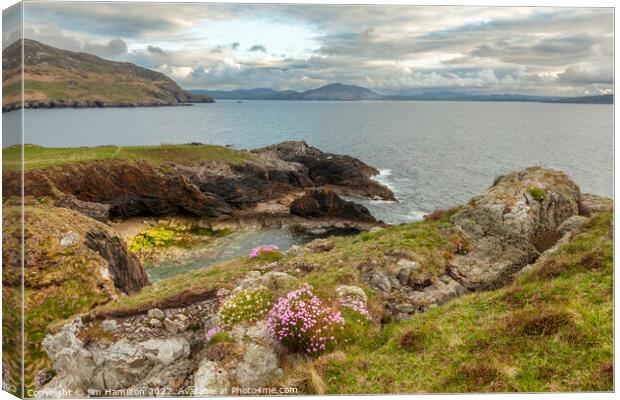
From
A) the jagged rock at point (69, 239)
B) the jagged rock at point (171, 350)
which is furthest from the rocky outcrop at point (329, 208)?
the jagged rock at point (171, 350)

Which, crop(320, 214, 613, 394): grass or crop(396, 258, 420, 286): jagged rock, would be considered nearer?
crop(320, 214, 613, 394): grass

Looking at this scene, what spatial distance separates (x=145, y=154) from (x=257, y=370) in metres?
15.6

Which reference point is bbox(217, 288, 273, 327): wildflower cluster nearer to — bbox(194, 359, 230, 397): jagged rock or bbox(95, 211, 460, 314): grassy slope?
bbox(194, 359, 230, 397): jagged rock

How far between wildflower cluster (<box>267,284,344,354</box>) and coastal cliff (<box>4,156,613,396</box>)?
5 cm

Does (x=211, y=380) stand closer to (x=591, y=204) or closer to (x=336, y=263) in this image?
(x=336, y=263)

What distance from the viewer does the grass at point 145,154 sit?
19.0 m

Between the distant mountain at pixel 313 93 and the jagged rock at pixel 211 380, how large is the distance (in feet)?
35.4

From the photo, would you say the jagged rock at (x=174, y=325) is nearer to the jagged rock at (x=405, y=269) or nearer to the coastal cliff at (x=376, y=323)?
the coastal cliff at (x=376, y=323)

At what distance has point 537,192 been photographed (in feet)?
58.5

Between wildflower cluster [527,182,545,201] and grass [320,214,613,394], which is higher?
wildflower cluster [527,182,545,201]

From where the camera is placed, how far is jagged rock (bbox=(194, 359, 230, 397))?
10.9 meters

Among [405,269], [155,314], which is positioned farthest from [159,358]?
[405,269]

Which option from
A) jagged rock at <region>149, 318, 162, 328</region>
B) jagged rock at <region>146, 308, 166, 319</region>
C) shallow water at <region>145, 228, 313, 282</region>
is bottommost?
shallow water at <region>145, 228, 313, 282</region>

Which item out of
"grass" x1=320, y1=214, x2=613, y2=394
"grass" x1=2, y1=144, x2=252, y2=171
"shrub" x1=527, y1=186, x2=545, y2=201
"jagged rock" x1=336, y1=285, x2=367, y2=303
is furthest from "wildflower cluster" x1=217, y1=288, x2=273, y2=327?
"shrub" x1=527, y1=186, x2=545, y2=201
